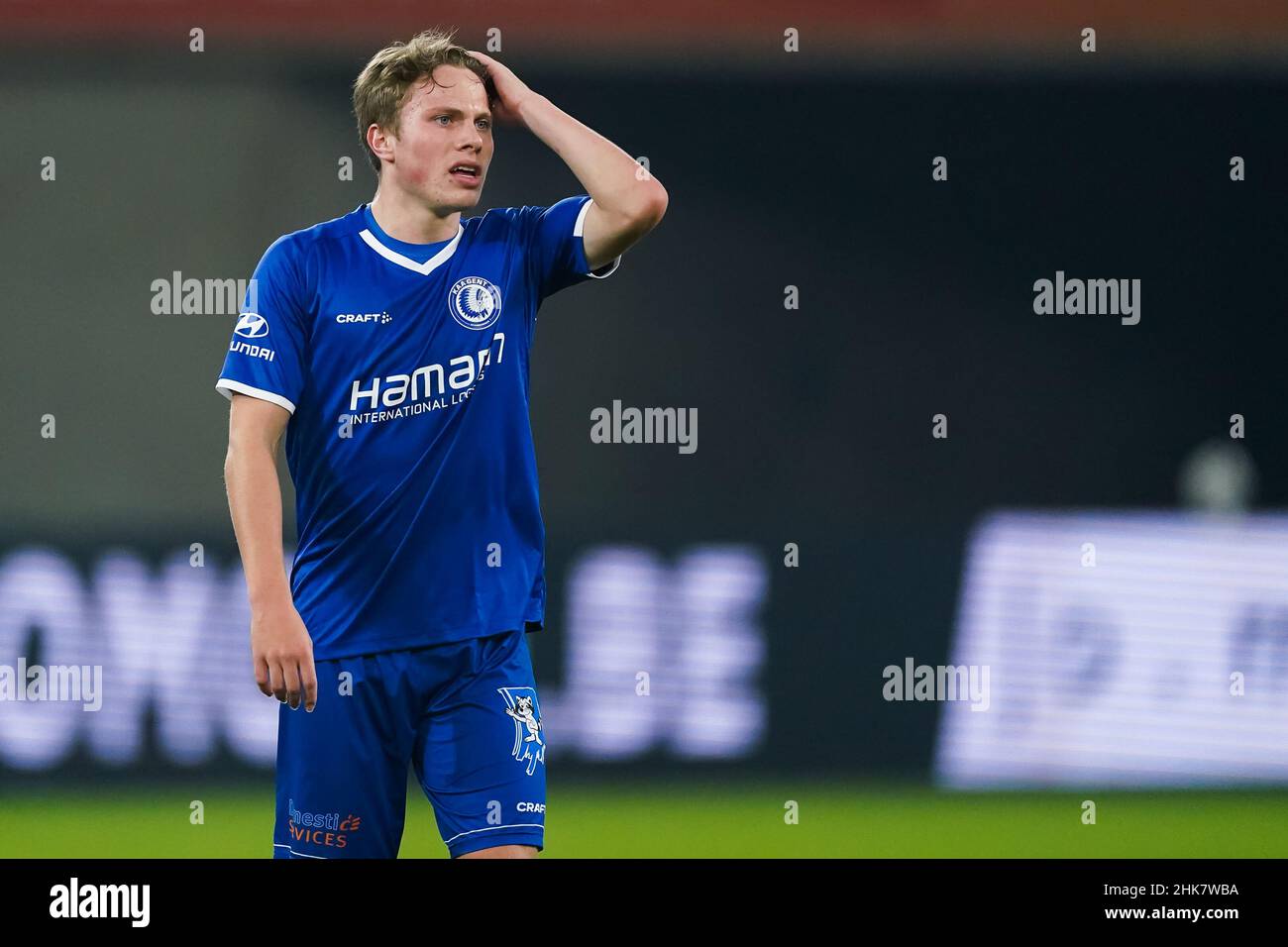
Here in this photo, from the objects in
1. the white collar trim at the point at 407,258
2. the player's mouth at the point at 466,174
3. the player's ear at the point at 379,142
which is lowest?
the white collar trim at the point at 407,258

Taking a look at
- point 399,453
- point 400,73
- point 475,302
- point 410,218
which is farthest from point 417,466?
point 400,73

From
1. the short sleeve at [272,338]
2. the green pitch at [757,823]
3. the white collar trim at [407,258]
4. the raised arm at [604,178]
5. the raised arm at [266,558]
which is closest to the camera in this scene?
the raised arm at [266,558]

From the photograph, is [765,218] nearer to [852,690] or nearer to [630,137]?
[630,137]

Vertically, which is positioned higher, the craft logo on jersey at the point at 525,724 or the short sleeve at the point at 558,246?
the short sleeve at the point at 558,246

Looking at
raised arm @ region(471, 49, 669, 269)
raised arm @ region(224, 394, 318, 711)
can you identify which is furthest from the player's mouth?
raised arm @ region(224, 394, 318, 711)

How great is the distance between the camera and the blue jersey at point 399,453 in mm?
3328

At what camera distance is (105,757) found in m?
6.61

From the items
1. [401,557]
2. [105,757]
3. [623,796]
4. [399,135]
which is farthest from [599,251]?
[105,757]

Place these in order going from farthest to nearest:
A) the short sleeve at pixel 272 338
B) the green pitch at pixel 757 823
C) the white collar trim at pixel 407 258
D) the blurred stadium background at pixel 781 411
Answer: the blurred stadium background at pixel 781 411
the green pitch at pixel 757 823
the white collar trim at pixel 407 258
the short sleeve at pixel 272 338

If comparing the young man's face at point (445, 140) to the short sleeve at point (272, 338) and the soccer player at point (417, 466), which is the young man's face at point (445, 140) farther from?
the short sleeve at point (272, 338)

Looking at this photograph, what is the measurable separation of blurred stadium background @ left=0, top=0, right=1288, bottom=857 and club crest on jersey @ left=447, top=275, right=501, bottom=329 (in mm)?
3435

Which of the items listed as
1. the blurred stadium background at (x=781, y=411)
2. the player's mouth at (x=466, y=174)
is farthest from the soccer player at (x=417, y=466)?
the blurred stadium background at (x=781, y=411)

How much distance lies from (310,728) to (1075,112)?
16.8 ft

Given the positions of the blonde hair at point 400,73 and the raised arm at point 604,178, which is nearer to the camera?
the raised arm at point 604,178
